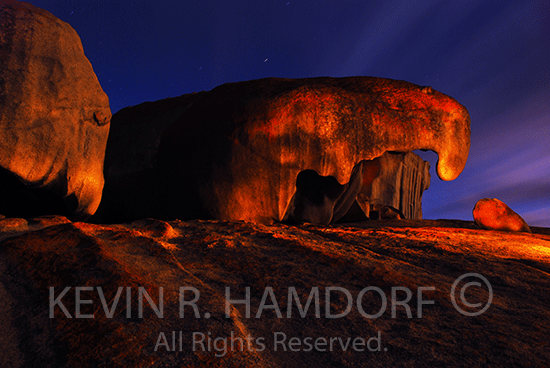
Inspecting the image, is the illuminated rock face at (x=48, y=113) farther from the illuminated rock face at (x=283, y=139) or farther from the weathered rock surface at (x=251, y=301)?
the illuminated rock face at (x=283, y=139)

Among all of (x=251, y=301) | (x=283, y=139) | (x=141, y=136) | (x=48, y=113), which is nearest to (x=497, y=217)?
(x=283, y=139)

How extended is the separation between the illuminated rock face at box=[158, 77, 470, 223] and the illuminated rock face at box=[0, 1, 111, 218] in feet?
4.11

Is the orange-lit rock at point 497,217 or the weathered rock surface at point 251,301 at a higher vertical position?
the orange-lit rock at point 497,217

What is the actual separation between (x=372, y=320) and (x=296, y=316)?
14.4 inches

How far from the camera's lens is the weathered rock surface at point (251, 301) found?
1.38 metres

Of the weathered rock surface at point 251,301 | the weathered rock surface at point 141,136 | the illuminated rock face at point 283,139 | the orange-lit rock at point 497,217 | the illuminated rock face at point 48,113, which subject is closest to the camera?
the weathered rock surface at point 251,301

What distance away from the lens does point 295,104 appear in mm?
4859

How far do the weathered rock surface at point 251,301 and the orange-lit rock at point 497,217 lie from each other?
2.10 metres

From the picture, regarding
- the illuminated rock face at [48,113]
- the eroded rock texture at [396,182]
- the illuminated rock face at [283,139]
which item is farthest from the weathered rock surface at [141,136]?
the eroded rock texture at [396,182]

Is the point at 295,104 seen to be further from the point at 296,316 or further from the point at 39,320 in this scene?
the point at 39,320

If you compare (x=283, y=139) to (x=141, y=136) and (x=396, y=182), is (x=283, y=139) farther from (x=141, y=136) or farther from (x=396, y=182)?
(x=396, y=182)

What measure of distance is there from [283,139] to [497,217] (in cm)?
328

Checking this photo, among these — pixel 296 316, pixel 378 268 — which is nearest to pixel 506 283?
pixel 378 268

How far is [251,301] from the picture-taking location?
190 centimetres
